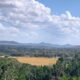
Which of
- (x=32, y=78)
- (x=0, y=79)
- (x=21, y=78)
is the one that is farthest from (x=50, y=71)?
(x=0, y=79)

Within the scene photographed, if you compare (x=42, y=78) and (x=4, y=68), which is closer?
(x=4, y=68)

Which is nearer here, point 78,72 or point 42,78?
point 42,78

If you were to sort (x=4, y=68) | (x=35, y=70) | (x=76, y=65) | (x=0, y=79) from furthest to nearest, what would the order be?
(x=76, y=65)
(x=35, y=70)
(x=4, y=68)
(x=0, y=79)

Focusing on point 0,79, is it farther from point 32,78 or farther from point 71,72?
point 71,72

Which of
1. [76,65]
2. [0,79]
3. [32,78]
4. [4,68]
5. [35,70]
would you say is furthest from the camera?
[76,65]

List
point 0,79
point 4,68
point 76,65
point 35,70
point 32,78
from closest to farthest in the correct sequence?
point 0,79, point 4,68, point 32,78, point 35,70, point 76,65

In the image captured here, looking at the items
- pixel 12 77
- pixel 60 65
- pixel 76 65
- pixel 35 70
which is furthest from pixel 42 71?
pixel 12 77

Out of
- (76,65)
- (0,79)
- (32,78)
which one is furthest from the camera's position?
(76,65)

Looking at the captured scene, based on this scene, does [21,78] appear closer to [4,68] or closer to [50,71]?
[4,68]

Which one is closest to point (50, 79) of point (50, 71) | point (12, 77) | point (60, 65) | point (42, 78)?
point (42, 78)
